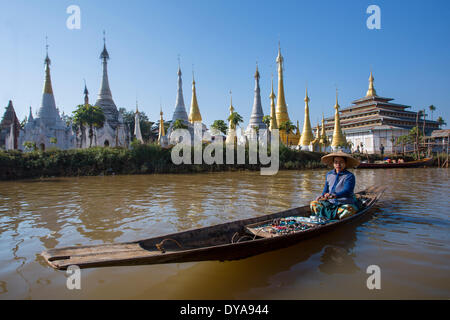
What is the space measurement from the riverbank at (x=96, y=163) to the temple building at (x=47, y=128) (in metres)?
7.84

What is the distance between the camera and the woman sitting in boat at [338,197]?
509cm

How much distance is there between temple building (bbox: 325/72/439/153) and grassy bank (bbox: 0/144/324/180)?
21.3 meters

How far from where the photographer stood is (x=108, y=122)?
97.7 ft

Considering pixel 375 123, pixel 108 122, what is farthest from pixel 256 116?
pixel 375 123

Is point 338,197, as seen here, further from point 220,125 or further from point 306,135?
point 306,135

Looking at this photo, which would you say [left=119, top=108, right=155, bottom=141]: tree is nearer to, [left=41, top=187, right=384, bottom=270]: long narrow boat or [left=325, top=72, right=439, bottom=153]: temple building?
[left=325, top=72, right=439, bottom=153]: temple building

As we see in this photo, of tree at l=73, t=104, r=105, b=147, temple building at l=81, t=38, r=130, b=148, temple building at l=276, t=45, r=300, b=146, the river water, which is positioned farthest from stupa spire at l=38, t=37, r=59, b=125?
the river water

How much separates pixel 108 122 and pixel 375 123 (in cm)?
3376

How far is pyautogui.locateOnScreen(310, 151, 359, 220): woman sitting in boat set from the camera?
201 inches

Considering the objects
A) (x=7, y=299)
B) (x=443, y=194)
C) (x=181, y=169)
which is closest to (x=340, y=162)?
(x=7, y=299)

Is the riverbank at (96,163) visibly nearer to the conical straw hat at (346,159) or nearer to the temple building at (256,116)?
the temple building at (256,116)

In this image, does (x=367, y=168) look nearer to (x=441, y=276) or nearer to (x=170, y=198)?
(x=170, y=198)

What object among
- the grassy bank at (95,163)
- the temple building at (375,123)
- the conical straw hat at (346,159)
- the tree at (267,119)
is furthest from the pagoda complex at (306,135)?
the conical straw hat at (346,159)
